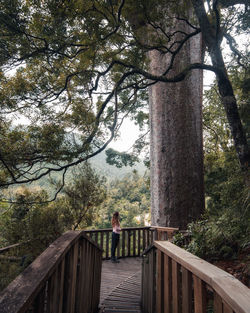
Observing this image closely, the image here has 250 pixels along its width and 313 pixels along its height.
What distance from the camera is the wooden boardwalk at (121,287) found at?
335 centimetres

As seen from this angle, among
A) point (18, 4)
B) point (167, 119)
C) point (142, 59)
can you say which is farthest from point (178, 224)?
point (18, 4)

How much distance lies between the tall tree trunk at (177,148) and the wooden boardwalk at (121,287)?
53.8 inches

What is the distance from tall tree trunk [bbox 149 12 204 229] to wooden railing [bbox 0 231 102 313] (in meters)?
3.81

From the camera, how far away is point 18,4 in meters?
3.70

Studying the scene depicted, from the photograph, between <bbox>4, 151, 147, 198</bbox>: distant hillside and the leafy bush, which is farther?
<bbox>4, 151, 147, 198</bbox>: distant hillside

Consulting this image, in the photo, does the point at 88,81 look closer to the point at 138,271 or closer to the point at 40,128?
the point at 40,128

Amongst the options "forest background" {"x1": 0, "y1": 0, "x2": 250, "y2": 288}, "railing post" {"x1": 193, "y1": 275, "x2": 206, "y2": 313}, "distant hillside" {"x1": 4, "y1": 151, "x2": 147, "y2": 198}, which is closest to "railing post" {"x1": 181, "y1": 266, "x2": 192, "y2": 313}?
"railing post" {"x1": 193, "y1": 275, "x2": 206, "y2": 313}

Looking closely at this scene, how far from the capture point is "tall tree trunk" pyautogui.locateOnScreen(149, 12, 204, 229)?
5.89m

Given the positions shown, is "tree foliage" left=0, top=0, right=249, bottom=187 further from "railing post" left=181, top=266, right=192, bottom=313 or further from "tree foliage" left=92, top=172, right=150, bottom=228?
"tree foliage" left=92, top=172, right=150, bottom=228

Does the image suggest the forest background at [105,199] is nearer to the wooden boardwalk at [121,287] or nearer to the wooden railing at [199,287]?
the wooden railing at [199,287]

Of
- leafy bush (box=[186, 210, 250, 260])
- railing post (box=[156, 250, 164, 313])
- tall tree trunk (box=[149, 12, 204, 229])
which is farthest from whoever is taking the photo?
tall tree trunk (box=[149, 12, 204, 229])

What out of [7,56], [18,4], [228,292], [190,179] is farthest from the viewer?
[190,179]

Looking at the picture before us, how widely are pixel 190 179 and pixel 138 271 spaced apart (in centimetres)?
250

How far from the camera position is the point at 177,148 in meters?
6.16
